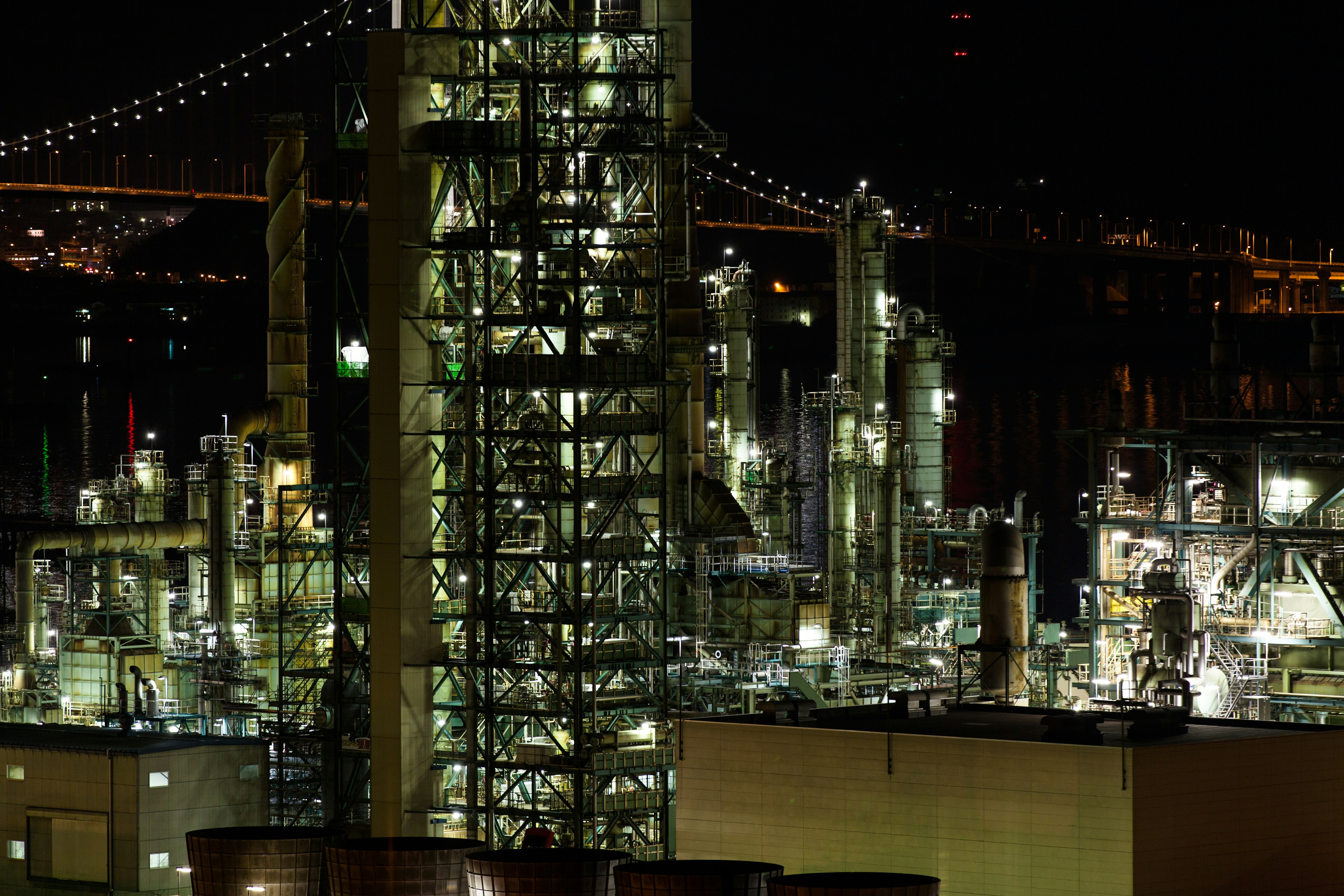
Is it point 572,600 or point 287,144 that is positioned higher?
point 287,144

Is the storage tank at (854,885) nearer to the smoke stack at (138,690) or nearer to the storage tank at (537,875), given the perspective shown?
the storage tank at (537,875)

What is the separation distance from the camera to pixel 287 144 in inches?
1474

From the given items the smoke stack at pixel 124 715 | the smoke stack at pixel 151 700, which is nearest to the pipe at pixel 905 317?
the smoke stack at pixel 151 700

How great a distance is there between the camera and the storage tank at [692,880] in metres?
20.6

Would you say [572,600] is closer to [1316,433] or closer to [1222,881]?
[1222,881]

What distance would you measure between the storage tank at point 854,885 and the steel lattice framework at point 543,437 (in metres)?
4.87

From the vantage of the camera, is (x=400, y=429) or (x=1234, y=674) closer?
(x=400, y=429)

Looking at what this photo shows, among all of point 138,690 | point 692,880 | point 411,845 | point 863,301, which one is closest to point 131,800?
point 411,845

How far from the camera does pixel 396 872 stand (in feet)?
70.8

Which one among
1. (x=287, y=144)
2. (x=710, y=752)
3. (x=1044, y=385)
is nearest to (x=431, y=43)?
(x=710, y=752)

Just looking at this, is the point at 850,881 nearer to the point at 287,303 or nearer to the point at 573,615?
the point at 573,615

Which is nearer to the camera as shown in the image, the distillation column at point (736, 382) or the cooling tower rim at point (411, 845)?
the cooling tower rim at point (411, 845)

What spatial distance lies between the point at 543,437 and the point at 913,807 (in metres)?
6.24

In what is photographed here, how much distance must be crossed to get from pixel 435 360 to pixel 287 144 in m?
12.7
